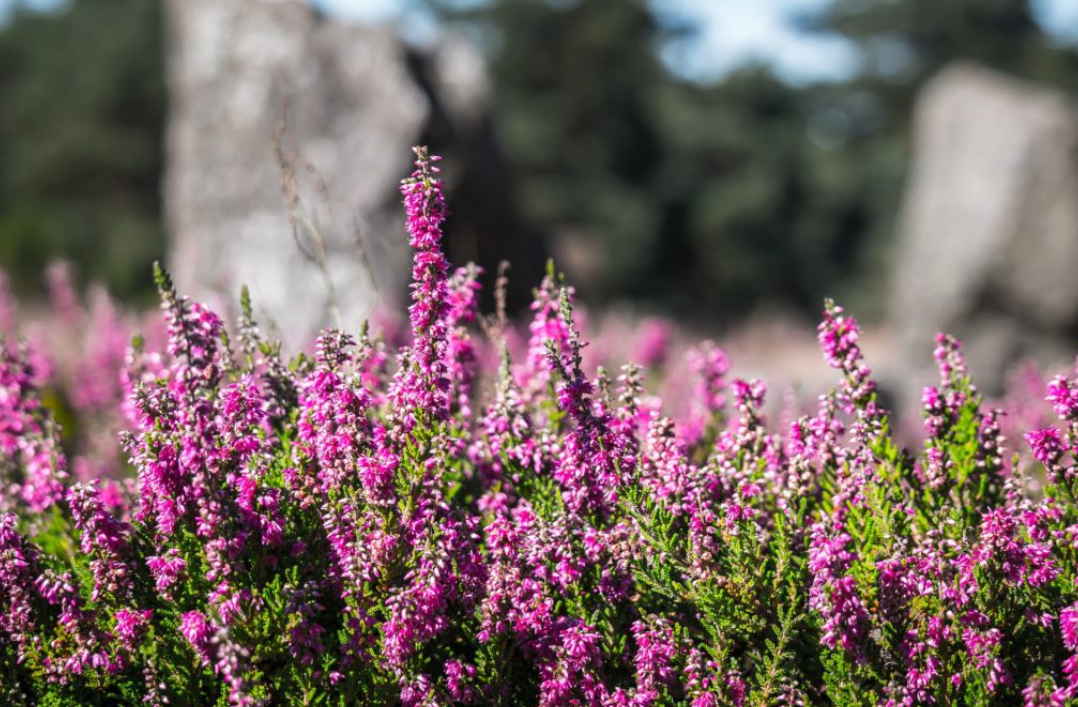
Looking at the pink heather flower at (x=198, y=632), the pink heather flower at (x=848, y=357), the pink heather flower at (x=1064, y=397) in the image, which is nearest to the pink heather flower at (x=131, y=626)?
the pink heather flower at (x=198, y=632)

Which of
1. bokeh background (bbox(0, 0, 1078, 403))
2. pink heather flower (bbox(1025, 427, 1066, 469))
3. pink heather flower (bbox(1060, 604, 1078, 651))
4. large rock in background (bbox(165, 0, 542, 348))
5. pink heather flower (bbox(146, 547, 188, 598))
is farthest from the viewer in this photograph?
bokeh background (bbox(0, 0, 1078, 403))

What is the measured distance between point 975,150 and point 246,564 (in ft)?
42.6

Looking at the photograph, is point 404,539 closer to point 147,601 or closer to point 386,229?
point 147,601

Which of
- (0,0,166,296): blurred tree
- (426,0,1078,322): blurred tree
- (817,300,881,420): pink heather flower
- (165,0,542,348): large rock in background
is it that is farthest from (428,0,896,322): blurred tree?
(817,300,881,420): pink heather flower

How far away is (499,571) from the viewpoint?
2303 millimetres

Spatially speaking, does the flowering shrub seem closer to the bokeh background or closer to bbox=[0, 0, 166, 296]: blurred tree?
the bokeh background

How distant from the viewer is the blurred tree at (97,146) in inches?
979

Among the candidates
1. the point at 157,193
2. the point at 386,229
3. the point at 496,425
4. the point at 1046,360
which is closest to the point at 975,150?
the point at 1046,360

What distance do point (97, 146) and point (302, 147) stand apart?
20.5 metres

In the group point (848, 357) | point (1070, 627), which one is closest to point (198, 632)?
point (848, 357)

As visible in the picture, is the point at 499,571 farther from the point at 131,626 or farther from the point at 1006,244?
the point at 1006,244

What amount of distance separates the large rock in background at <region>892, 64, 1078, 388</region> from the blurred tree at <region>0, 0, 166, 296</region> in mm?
16873

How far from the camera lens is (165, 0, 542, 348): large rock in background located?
24.0 feet

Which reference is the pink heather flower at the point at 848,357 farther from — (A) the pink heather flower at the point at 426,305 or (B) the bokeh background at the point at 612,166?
(B) the bokeh background at the point at 612,166
